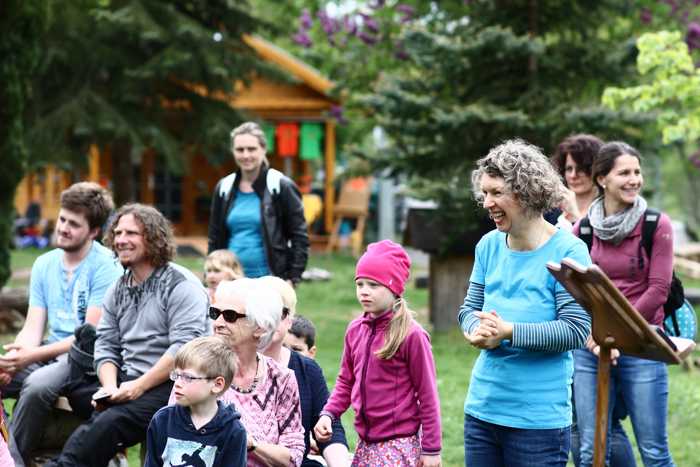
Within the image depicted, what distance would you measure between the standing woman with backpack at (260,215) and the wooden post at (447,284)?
5136 mm

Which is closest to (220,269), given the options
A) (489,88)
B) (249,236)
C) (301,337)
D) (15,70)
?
(249,236)

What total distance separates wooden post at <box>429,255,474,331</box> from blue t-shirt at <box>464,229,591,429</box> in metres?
8.15

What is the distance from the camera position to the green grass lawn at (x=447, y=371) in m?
7.16

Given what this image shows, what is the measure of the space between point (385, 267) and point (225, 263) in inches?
95.7

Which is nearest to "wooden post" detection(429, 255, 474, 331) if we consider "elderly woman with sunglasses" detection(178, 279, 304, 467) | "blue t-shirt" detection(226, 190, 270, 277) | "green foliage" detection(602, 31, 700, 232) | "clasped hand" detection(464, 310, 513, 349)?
"green foliage" detection(602, 31, 700, 232)

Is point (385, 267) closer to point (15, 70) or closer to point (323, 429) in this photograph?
point (323, 429)

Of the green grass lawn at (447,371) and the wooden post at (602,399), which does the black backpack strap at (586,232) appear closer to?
the wooden post at (602,399)

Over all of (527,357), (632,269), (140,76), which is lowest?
(527,357)

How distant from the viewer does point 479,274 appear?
422 cm

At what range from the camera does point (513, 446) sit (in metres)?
4.02

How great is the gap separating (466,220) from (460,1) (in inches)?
106

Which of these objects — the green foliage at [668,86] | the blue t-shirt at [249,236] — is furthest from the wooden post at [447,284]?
the blue t-shirt at [249,236]

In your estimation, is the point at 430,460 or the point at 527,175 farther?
the point at 430,460

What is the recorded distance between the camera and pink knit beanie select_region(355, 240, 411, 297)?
436 centimetres
